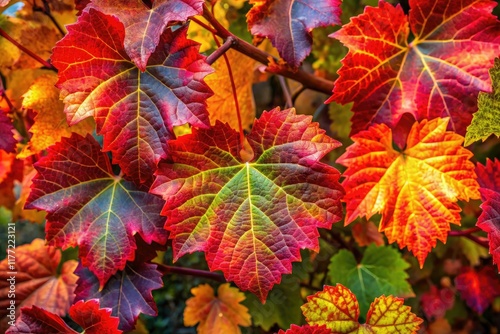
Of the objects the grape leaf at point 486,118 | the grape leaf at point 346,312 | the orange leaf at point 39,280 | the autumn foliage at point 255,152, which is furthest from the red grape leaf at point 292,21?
the orange leaf at point 39,280

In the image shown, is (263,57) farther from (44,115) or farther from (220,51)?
(44,115)

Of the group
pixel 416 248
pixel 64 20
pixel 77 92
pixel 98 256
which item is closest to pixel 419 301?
pixel 416 248

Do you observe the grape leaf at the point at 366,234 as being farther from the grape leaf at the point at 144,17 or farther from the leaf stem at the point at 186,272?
the grape leaf at the point at 144,17

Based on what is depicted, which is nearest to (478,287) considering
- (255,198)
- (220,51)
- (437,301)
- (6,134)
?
(437,301)

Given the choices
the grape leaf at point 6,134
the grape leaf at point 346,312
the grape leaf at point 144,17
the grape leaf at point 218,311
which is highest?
the grape leaf at point 144,17

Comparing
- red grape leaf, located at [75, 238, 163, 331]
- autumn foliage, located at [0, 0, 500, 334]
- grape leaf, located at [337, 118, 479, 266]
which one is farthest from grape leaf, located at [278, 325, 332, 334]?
red grape leaf, located at [75, 238, 163, 331]

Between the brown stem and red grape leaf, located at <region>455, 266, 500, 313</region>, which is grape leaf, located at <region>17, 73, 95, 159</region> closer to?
the brown stem

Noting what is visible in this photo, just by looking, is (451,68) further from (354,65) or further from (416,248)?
(416,248)
